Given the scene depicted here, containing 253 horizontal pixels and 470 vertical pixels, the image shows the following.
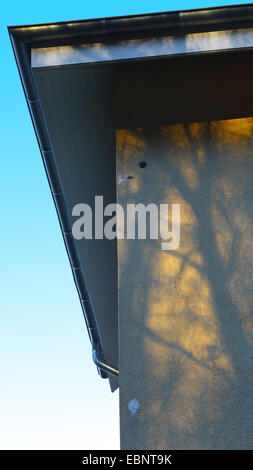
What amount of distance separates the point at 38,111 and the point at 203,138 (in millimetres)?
1532

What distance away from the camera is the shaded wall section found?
12.8 ft

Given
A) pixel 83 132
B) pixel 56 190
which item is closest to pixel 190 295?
pixel 83 132

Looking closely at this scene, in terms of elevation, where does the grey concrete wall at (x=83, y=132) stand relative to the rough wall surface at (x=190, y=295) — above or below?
above

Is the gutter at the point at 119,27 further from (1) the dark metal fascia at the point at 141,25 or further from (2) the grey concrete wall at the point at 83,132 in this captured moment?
(2) the grey concrete wall at the point at 83,132

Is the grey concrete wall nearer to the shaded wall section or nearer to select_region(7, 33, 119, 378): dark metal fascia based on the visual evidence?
select_region(7, 33, 119, 378): dark metal fascia

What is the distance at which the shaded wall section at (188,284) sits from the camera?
12.8 ft

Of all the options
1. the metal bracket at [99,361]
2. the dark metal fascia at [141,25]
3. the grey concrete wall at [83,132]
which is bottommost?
the metal bracket at [99,361]

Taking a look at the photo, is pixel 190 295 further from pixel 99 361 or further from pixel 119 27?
pixel 99 361

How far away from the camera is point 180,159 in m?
4.82

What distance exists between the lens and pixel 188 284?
14.4 ft

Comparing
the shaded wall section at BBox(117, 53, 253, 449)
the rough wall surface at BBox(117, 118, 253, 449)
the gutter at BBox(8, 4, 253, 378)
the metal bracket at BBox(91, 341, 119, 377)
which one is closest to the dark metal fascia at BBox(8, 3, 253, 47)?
the gutter at BBox(8, 4, 253, 378)

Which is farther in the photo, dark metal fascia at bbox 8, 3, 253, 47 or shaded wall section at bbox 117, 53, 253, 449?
dark metal fascia at bbox 8, 3, 253, 47

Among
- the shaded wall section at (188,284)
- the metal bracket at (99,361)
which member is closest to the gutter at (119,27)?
the shaded wall section at (188,284)

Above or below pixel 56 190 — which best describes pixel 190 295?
below
